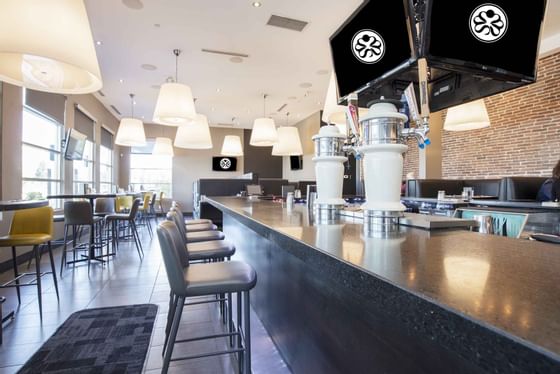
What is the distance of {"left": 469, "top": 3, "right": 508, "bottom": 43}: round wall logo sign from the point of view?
43.9 inches

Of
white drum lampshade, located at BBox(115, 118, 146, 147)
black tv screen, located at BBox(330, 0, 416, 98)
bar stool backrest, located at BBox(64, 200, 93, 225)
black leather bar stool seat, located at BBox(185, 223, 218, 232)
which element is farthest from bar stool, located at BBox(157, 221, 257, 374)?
white drum lampshade, located at BBox(115, 118, 146, 147)

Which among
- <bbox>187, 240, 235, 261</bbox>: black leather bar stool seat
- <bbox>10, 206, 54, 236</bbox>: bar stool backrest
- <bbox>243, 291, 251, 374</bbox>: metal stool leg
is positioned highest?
<bbox>10, 206, 54, 236</bbox>: bar stool backrest

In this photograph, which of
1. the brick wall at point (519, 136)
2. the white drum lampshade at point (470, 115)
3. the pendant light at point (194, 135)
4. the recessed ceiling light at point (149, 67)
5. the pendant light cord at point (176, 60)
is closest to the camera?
the white drum lampshade at point (470, 115)

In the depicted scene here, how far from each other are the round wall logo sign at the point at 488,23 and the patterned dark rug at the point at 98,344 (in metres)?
2.40

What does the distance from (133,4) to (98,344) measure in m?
4.11

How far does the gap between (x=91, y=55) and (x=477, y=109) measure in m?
4.97

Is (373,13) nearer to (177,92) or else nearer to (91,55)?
(91,55)

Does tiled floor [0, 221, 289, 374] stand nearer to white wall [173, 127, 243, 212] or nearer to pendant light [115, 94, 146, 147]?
pendant light [115, 94, 146, 147]

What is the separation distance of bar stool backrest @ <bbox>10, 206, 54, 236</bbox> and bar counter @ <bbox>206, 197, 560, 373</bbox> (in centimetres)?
262

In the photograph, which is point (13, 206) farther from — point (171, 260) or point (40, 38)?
point (171, 260)

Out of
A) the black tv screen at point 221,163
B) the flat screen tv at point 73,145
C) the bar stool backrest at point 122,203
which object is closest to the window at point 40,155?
the flat screen tv at point 73,145

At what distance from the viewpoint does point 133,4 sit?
4.13 metres

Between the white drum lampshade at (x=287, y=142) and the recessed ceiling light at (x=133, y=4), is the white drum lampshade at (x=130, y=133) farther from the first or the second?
the white drum lampshade at (x=287, y=142)

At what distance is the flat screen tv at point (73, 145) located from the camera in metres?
6.26
